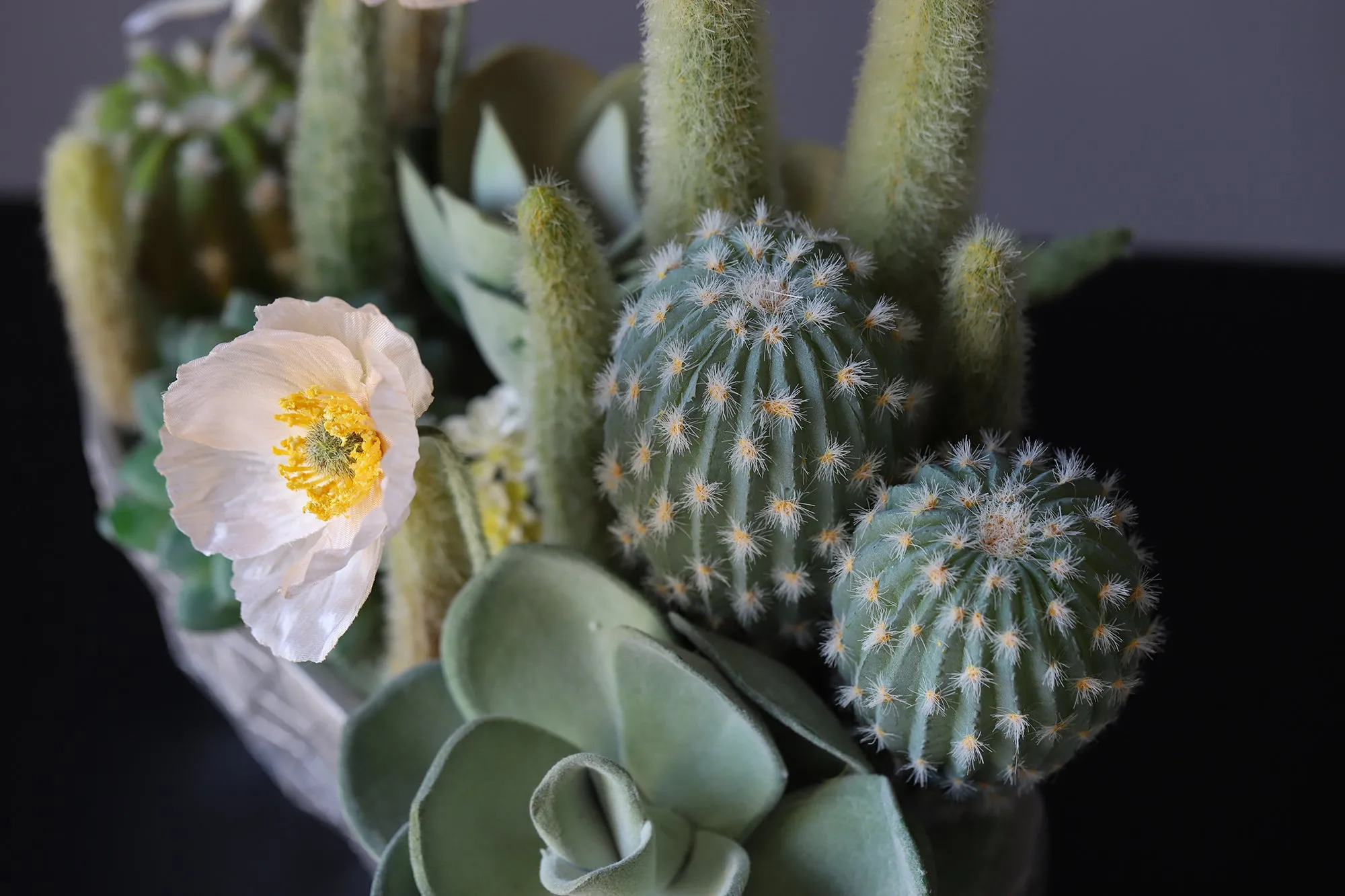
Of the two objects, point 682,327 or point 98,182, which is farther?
point 98,182

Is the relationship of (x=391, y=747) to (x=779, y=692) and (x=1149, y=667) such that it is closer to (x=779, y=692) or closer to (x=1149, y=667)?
(x=779, y=692)

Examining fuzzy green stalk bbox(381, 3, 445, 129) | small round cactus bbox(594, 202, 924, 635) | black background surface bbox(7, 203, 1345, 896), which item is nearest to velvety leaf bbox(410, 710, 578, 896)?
small round cactus bbox(594, 202, 924, 635)

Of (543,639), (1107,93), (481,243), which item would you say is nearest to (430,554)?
(543,639)

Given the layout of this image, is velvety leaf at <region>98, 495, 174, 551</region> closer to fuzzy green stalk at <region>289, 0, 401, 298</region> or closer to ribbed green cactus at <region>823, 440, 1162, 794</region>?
fuzzy green stalk at <region>289, 0, 401, 298</region>

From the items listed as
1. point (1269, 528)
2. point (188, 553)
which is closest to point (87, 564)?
point (188, 553)

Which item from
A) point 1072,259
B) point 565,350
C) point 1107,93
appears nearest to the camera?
point 565,350

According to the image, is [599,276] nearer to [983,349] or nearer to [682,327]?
[682,327]
